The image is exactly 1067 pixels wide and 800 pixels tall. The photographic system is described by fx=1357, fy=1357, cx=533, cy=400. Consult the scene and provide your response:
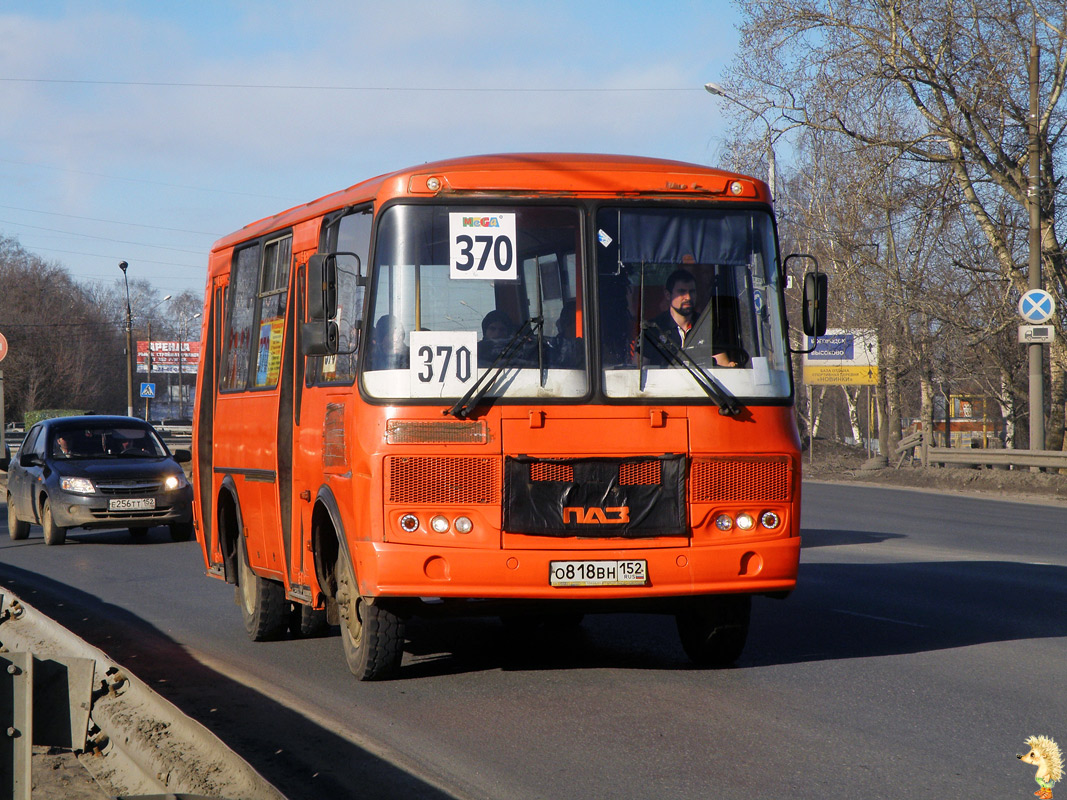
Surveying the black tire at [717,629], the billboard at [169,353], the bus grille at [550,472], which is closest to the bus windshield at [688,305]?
the bus grille at [550,472]

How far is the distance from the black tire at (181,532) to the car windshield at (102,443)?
1.06 meters

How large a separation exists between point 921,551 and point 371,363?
34.3ft

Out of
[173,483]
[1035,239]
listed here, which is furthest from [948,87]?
[173,483]

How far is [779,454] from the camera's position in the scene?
736cm

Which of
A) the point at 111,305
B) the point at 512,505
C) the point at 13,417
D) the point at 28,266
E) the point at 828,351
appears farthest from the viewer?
the point at 111,305

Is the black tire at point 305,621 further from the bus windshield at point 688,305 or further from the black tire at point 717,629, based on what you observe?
the bus windshield at point 688,305

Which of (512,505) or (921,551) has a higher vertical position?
(512,505)

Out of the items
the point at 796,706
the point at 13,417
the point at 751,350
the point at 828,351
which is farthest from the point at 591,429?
Answer: the point at 13,417

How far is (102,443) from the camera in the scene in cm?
1877

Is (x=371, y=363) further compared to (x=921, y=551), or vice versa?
(x=921, y=551)

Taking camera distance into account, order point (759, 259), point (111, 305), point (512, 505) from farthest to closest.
Result: point (111, 305) → point (759, 259) → point (512, 505)

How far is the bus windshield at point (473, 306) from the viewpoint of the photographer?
23.2ft

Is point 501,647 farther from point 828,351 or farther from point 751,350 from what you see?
point 828,351

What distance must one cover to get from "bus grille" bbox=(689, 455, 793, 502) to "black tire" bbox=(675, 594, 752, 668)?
70cm
